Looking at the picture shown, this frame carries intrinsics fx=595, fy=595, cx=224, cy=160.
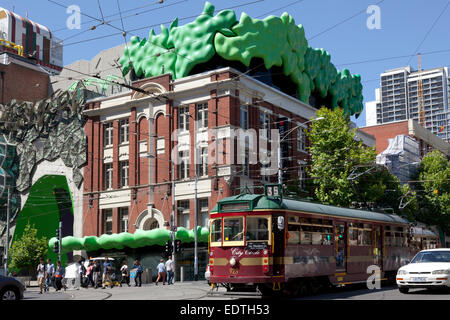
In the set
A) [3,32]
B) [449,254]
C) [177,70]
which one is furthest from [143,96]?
[3,32]

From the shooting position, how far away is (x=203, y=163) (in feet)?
142

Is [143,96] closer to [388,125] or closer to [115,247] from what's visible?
[115,247]

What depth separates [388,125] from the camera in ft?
280

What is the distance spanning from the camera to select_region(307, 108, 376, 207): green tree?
39.0 metres

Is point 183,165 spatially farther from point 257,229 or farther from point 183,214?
point 257,229

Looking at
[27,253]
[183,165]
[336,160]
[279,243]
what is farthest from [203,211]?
[279,243]

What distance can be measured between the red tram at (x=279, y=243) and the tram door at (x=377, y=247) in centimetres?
215

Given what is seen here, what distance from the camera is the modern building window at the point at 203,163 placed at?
141 ft

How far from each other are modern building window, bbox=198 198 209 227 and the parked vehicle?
24915 mm

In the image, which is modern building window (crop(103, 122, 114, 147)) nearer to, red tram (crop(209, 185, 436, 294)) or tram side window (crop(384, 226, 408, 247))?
tram side window (crop(384, 226, 408, 247))

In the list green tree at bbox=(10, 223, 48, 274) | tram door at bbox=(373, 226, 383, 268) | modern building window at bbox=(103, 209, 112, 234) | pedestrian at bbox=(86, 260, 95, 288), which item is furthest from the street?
green tree at bbox=(10, 223, 48, 274)

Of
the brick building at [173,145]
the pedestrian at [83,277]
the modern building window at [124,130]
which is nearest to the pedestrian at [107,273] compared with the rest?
the pedestrian at [83,277]

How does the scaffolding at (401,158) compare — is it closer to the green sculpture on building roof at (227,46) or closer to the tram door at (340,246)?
the green sculpture on building roof at (227,46)
